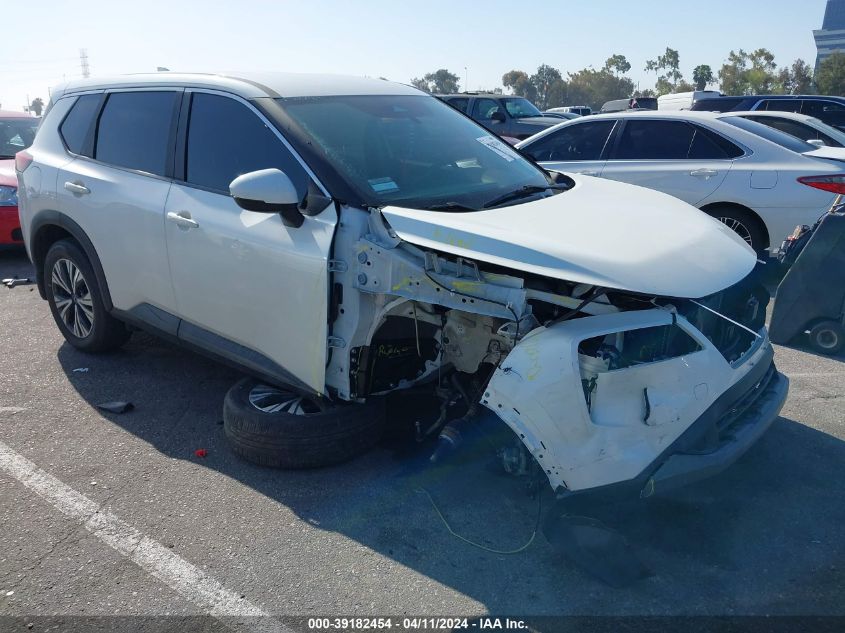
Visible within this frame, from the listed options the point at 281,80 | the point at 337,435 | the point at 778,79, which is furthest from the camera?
the point at 778,79

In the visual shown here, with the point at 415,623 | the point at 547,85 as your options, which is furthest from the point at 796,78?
→ the point at 415,623

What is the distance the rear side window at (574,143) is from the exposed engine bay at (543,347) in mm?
4652

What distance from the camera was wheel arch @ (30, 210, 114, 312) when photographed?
4855 millimetres

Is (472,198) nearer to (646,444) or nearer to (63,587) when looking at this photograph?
(646,444)

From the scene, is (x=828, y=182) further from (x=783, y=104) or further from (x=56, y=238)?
(x=783, y=104)

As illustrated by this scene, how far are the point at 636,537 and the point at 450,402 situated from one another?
3.63ft

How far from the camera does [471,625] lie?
9.16 feet

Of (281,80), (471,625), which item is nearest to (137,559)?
(471,625)

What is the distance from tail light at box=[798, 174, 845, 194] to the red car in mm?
7445

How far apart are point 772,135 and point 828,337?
3.11m

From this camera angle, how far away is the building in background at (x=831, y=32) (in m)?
89.0

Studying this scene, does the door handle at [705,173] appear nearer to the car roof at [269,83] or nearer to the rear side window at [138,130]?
the car roof at [269,83]

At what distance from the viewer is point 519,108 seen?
16.3 metres

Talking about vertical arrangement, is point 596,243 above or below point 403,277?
above
